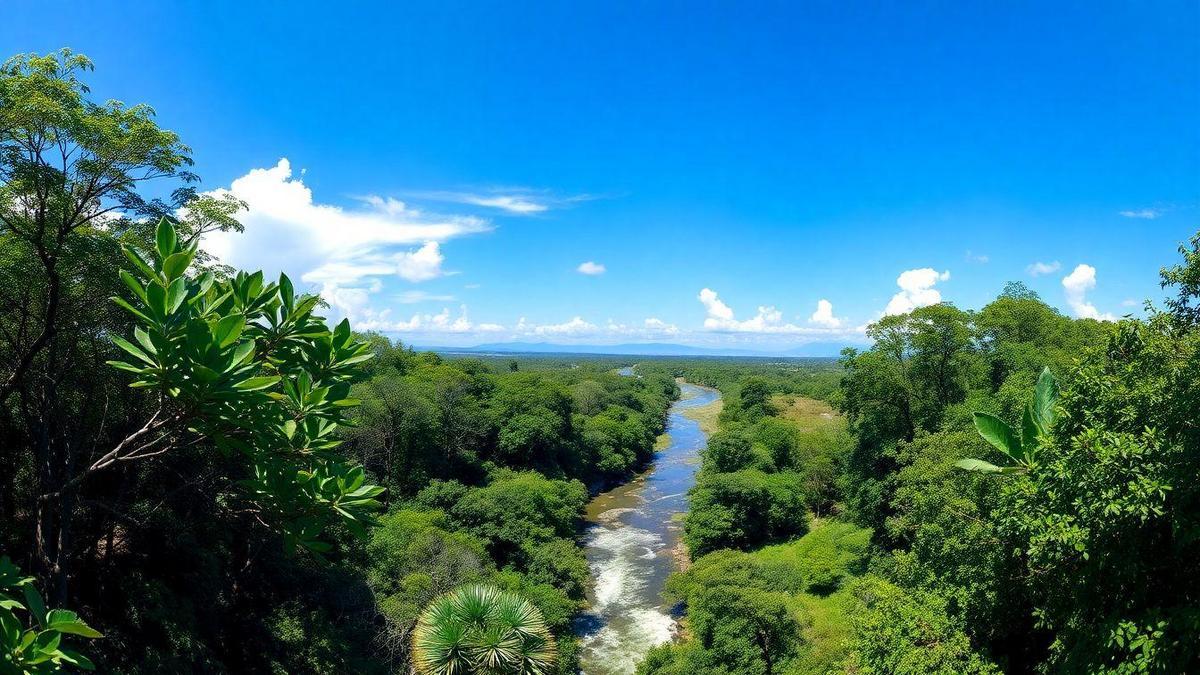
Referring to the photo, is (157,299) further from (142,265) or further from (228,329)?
(228,329)

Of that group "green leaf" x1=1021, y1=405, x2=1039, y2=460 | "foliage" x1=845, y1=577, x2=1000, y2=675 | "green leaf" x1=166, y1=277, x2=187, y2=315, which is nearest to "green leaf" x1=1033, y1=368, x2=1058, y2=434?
"green leaf" x1=1021, y1=405, x2=1039, y2=460

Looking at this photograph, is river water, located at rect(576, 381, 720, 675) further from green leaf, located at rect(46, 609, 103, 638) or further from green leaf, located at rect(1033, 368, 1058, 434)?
green leaf, located at rect(46, 609, 103, 638)

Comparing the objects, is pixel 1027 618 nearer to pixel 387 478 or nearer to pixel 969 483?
pixel 969 483

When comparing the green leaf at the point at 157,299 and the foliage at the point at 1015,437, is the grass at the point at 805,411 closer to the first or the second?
the foliage at the point at 1015,437

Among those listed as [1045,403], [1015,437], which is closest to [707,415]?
[1045,403]

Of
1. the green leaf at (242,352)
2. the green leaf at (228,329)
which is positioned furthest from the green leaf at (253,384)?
the green leaf at (228,329)
